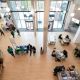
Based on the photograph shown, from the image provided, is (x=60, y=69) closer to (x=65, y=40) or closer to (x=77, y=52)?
(x=77, y=52)

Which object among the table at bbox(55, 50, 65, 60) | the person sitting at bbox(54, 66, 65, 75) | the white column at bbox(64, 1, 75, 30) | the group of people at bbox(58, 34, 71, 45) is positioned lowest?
the person sitting at bbox(54, 66, 65, 75)

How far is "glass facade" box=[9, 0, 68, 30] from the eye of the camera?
36.4ft

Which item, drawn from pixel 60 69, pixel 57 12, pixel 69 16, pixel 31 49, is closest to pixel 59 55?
pixel 60 69

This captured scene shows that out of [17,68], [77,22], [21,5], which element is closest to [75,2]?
[77,22]

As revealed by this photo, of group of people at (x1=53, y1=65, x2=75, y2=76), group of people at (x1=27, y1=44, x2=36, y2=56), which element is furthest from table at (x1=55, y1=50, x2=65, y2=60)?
group of people at (x1=27, y1=44, x2=36, y2=56)

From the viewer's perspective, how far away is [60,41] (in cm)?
1154

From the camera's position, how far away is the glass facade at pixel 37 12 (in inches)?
437

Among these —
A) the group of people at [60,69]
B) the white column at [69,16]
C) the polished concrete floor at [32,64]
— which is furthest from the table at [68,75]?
the white column at [69,16]

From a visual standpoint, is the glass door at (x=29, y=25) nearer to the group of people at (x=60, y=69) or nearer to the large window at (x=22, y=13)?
the large window at (x=22, y=13)

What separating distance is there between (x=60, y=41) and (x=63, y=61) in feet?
7.32

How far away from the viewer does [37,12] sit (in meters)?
11.7

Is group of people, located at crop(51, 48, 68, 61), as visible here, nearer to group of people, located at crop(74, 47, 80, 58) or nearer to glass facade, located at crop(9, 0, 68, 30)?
group of people, located at crop(74, 47, 80, 58)

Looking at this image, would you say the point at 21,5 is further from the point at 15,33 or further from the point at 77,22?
the point at 77,22

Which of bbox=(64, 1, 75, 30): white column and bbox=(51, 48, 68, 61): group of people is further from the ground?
bbox=(64, 1, 75, 30): white column
